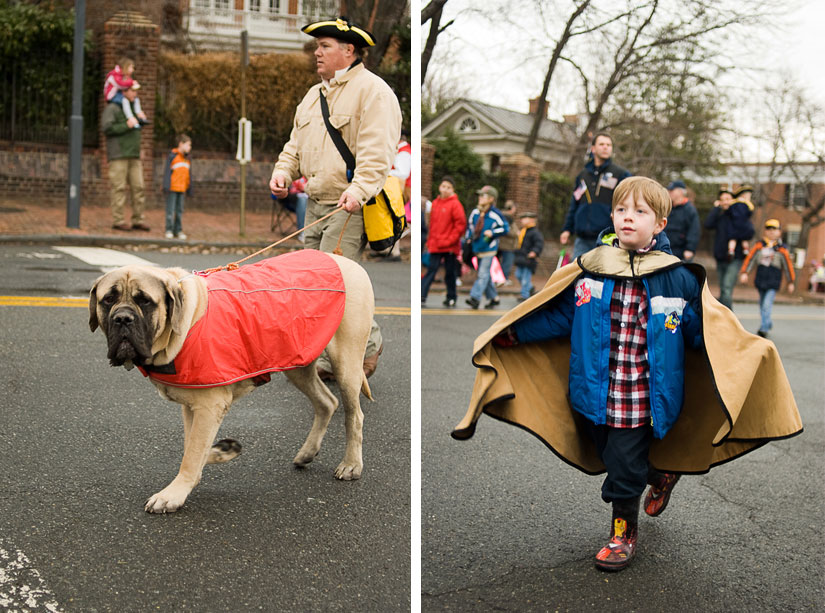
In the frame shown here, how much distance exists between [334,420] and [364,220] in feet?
3.89

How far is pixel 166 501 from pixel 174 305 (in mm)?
821

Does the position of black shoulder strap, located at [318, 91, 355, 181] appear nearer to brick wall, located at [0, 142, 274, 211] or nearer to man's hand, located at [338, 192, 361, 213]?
man's hand, located at [338, 192, 361, 213]

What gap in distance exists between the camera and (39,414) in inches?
183

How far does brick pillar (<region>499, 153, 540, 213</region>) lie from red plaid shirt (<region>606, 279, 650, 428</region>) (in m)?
18.8

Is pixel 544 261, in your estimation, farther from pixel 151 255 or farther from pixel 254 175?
pixel 151 255

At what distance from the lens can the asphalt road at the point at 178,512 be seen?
9.61ft

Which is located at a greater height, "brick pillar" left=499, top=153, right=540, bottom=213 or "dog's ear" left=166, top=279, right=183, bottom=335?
"brick pillar" left=499, top=153, right=540, bottom=213

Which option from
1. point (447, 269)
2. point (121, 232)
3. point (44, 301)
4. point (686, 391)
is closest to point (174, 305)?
point (686, 391)

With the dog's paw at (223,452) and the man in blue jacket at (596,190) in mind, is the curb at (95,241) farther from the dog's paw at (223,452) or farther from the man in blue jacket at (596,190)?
the dog's paw at (223,452)

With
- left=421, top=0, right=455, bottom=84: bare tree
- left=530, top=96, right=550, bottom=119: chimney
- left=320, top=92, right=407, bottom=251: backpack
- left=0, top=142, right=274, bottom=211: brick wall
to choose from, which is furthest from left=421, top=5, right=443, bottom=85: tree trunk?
left=530, top=96, right=550, bottom=119: chimney

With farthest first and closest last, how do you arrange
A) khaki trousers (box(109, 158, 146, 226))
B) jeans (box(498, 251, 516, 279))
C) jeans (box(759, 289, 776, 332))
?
1. jeans (box(498, 251, 516, 279))
2. khaki trousers (box(109, 158, 146, 226))
3. jeans (box(759, 289, 776, 332))

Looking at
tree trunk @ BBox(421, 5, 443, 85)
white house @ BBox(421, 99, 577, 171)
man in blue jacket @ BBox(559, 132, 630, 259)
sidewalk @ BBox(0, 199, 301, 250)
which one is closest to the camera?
man in blue jacket @ BBox(559, 132, 630, 259)

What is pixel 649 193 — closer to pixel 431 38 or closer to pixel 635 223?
pixel 635 223

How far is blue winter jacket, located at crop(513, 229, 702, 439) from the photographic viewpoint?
336cm
